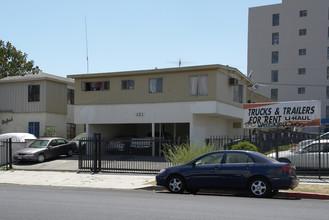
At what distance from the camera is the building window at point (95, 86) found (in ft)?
91.9

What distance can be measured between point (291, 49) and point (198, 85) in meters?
38.4

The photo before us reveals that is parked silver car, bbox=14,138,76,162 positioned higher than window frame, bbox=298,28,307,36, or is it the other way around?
window frame, bbox=298,28,307,36

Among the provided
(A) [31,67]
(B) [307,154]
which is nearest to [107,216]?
(B) [307,154]

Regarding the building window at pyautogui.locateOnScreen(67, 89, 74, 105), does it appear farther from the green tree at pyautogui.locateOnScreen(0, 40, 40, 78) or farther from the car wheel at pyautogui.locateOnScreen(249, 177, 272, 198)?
the car wheel at pyautogui.locateOnScreen(249, 177, 272, 198)

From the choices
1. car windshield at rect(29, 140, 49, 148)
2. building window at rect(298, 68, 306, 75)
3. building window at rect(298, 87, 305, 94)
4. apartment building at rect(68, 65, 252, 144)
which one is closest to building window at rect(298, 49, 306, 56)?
building window at rect(298, 68, 306, 75)

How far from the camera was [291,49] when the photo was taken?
59.0 m

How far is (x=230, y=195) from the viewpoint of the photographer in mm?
13055

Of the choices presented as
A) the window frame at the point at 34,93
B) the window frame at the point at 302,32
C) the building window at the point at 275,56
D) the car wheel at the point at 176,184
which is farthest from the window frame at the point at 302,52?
the car wheel at the point at 176,184

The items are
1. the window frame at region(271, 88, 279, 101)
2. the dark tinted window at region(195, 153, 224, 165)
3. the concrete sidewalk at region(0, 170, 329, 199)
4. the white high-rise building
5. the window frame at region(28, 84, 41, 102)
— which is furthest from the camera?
the window frame at region(271, 88, 279, 101)

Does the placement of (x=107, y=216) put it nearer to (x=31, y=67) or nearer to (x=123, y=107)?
(x=123, y=107)

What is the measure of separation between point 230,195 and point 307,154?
5.31 meters

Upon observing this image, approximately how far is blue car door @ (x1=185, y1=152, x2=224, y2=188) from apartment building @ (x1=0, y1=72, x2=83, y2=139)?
19.7 meters

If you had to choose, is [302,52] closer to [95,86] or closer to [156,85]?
[156,85]

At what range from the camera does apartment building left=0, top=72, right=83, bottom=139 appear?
30719mm
